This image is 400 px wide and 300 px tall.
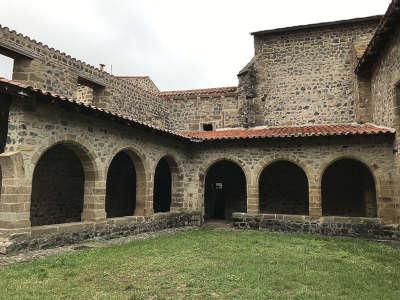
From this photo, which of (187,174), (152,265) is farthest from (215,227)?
(152,265)

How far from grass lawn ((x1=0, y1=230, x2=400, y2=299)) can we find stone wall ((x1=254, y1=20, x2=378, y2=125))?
7.59 m

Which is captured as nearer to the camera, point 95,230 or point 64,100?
point 64,100

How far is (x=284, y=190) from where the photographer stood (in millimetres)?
14812

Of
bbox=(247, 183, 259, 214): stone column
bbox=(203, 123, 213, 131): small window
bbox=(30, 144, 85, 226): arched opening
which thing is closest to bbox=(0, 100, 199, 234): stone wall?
bbox=(30, 144, 85, 226): arched opening

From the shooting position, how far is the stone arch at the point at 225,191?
1547cm

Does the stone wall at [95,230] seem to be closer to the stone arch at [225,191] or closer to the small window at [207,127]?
the stone arch at [225,191]

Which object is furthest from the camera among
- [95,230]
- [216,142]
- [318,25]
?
[318,25]

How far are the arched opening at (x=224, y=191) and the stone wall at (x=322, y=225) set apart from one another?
3.45 m

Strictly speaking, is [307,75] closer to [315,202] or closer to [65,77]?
[315,202]

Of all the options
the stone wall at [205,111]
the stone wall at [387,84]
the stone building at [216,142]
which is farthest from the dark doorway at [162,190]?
the stone wall at [387,84]

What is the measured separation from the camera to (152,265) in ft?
20.3

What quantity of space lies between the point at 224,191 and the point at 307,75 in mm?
6277

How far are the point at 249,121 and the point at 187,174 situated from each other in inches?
151

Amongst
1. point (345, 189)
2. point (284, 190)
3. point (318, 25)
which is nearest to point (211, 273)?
point (284, 190)
